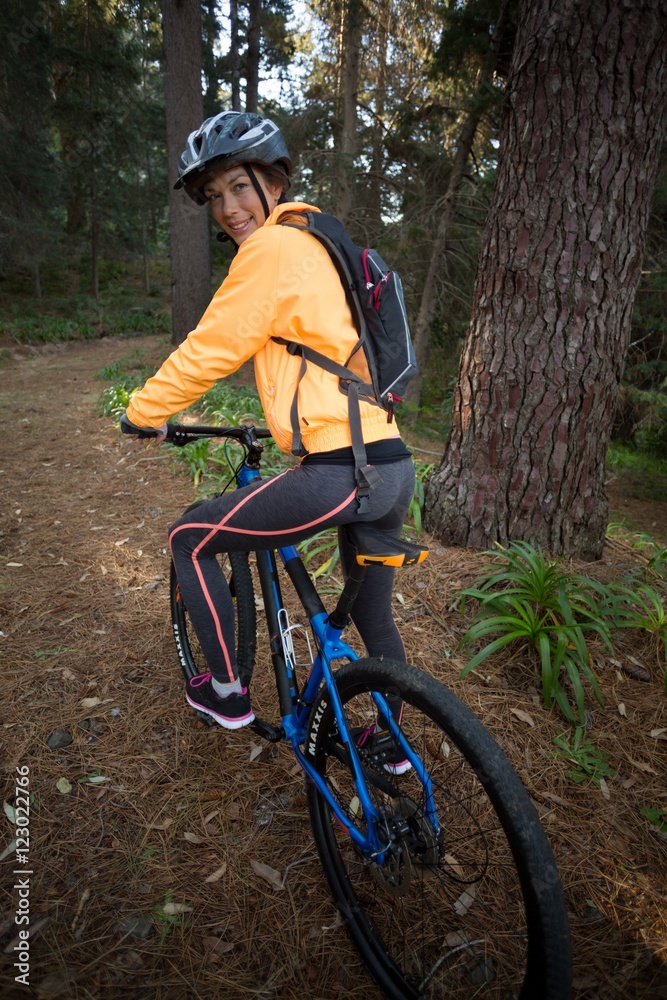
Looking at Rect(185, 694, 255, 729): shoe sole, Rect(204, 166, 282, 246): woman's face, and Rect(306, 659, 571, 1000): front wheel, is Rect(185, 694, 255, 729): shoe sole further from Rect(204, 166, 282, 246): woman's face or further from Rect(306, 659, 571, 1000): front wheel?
Rect(204, 166, 282, 246): woman's face

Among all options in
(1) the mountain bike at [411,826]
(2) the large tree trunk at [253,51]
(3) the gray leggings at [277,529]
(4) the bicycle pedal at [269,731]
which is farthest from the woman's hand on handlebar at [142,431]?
(2) the large tree trunk at [253,51]

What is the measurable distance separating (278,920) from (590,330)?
9.96 ft

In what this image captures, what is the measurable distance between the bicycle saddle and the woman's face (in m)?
1.13

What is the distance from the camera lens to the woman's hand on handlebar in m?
1.81

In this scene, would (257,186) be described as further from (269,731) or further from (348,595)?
(269,731)

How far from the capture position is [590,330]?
284 cm

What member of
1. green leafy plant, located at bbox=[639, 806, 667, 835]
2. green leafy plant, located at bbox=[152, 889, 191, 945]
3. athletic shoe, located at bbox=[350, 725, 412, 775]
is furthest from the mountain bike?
green leafy plant, located at bbox=[639, 806, 667, 835]

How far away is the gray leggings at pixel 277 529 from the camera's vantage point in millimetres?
1595

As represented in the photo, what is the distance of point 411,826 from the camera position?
148 cm

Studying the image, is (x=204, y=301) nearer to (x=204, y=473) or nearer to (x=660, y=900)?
(x=204, y=473)

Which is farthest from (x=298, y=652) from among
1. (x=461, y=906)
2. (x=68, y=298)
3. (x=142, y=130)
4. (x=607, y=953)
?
(x=142, y=130)

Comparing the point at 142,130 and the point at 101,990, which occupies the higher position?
the point at 142,130

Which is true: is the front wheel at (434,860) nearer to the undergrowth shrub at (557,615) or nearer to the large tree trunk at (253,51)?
the undergrowth shrub at (557,615)

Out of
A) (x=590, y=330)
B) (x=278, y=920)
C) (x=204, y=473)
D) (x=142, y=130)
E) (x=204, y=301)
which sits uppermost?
(x=142, y=130)
